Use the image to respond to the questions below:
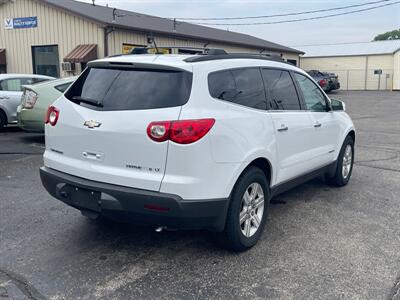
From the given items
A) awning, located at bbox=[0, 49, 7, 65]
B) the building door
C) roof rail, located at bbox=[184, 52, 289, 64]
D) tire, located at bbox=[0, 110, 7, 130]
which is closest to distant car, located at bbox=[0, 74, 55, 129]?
tire, located at bbox=[0, 110, 7, 130]

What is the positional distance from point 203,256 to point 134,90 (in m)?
1.59

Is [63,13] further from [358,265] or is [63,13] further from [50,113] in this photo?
[358,265]

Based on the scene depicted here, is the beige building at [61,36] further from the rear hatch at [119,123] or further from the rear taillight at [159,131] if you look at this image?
the rear taillight at [159,131]

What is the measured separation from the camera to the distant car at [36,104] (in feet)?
30.3

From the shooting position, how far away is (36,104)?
9250 millimetres

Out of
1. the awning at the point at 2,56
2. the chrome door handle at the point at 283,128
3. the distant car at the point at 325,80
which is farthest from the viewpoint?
the distant car at the point at 325,80

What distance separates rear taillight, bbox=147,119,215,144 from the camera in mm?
3301

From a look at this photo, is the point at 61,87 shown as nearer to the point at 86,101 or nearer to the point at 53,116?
the point at 53,116

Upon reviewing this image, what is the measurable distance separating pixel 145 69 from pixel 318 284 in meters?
2.26

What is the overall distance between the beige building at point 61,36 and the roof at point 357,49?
2651 centimetres

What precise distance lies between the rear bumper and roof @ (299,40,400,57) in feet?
134

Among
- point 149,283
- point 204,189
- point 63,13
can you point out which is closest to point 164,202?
point 204,189

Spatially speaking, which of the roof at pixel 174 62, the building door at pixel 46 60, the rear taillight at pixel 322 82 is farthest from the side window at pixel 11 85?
the rear taillight at pixel 322 82

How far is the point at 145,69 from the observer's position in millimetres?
3684
